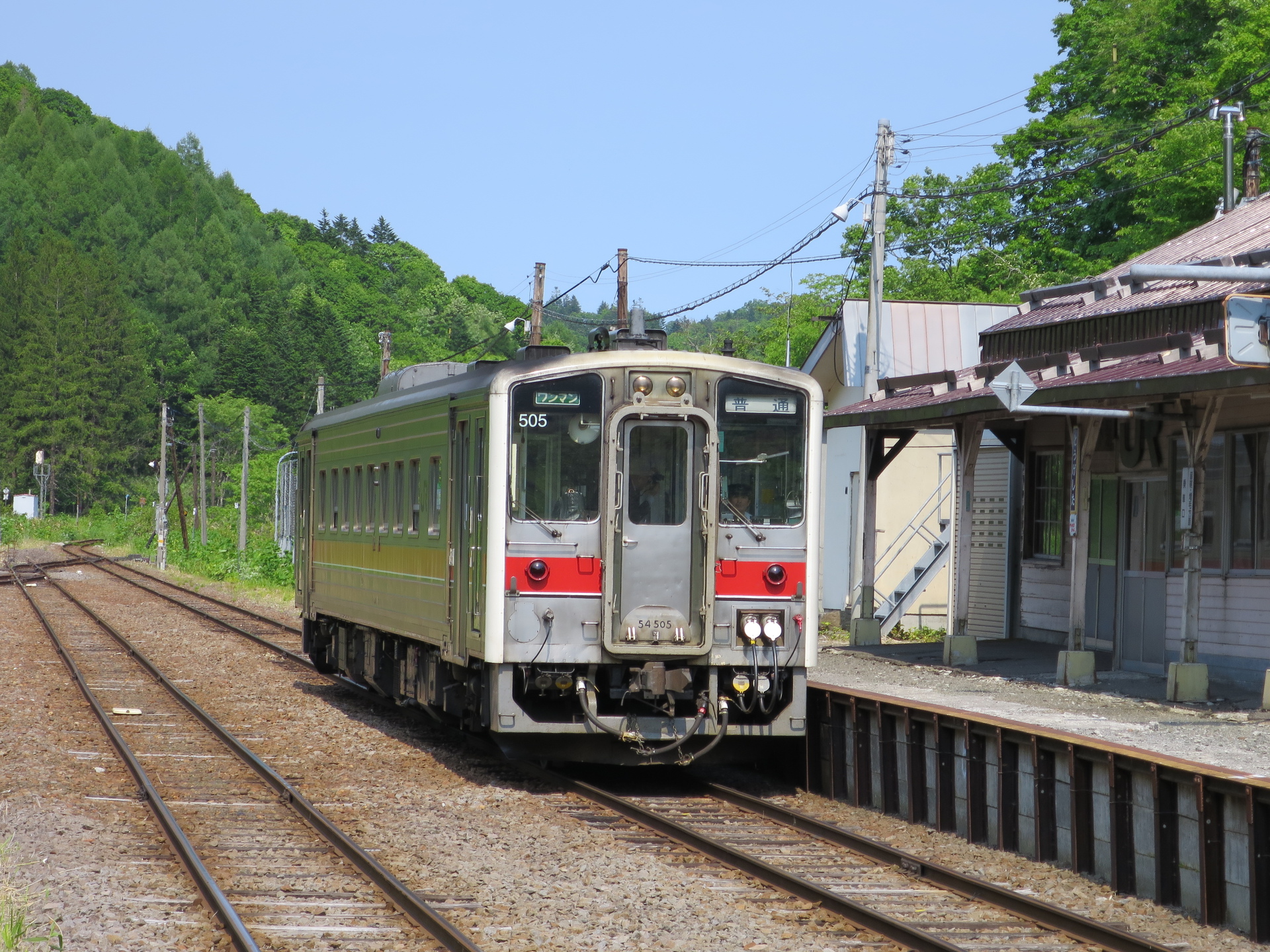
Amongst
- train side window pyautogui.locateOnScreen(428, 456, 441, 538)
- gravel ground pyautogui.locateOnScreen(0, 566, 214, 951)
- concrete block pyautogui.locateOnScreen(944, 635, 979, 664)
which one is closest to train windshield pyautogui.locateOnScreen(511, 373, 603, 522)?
train side window pyautogui.locateOnScreen(428, 456, 441, 538)

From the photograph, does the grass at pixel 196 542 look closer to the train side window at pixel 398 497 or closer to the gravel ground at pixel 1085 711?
the gravel ground at pixel 1085 711

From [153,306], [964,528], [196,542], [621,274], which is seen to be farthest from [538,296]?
[153,306]

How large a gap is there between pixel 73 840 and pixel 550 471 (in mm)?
3839

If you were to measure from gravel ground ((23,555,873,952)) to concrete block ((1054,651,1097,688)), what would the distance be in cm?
584

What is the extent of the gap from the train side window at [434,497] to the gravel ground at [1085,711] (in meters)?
4.02

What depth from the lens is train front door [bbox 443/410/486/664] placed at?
36.8 ft

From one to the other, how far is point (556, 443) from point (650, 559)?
102cm

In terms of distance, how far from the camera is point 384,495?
1435 cm

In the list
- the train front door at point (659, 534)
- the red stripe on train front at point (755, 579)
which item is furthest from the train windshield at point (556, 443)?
the red stripe on train front at point (755, 579)

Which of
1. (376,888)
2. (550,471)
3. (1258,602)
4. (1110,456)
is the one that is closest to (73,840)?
(376,888)

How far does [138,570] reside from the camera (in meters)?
47.6

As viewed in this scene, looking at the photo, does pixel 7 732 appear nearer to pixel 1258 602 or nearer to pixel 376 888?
pixel 376 888

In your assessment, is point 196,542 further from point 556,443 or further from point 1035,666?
point 556,443

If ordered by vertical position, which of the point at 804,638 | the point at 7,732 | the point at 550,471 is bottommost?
the point at 7,732
